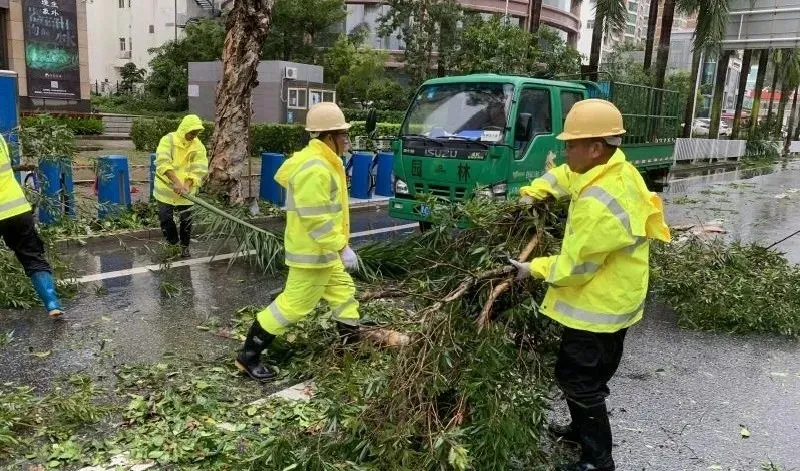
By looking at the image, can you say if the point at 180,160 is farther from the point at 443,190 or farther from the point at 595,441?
the point at 595,441

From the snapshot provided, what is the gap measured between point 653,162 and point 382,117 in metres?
16.7

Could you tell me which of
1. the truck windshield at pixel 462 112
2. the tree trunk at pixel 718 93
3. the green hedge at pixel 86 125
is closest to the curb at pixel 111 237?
the truck windshield at pixel 462 112

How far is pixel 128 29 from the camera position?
54.4m

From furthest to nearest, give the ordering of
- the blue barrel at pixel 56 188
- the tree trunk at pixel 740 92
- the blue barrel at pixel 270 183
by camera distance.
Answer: the tree trunk at pixel 740 92, the blue barrel at pixel 270 183, the blue barrel at pixel 56 188

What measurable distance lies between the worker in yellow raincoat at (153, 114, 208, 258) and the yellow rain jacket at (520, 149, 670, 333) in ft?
15.9

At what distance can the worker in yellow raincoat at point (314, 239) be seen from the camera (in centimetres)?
397

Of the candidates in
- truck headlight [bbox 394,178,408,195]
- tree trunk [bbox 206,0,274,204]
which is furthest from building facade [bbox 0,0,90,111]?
truck headlight [bbox 394,178,408,195]

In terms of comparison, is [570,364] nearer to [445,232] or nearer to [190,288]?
[445,232]

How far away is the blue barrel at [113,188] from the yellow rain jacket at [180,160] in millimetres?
1499

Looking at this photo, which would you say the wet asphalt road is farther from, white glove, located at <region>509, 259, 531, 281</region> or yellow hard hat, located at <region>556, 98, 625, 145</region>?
yellow hard hat, located at <region>556, 98, 625, 145</region>

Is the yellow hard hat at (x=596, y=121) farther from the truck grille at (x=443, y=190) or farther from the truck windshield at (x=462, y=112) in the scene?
the truck windshield at (x=462, y=112)

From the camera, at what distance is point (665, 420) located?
408 centimetres

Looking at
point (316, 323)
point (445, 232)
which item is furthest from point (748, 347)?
point (316, 323)

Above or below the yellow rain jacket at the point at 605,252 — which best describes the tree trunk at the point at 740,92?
above
